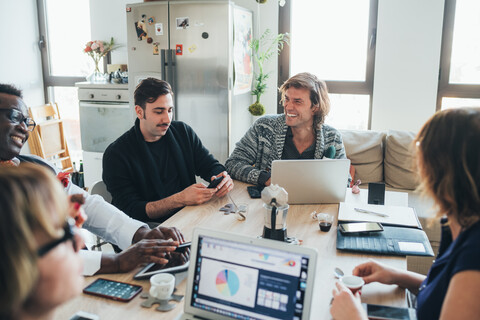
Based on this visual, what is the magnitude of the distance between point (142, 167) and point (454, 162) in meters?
1.61

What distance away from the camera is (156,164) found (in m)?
2.34

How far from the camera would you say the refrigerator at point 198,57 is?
11.6ft

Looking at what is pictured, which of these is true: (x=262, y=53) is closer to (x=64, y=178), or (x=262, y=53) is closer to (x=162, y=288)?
(x=64, y=178)

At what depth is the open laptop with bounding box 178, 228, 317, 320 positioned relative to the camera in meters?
1.06

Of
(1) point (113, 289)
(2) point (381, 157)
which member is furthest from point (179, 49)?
(1) point (113, 289)

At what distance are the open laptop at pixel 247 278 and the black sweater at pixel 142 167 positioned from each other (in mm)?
1016

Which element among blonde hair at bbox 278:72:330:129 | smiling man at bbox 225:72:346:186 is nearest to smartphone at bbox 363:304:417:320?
smiling man at bbox 225:72:346:186

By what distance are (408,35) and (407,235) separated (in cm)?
250

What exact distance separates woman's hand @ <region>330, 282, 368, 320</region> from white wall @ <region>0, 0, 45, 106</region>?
477 cm

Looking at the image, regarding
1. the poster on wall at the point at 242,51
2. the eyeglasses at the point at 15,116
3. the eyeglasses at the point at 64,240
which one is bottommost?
the eyeglasses at the point at 64,240

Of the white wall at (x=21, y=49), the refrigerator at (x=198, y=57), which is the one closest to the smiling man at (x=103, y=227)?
the refrigerator at (x=198, y=57)

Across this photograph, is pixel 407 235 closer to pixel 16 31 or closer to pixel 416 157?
pixel 416 157

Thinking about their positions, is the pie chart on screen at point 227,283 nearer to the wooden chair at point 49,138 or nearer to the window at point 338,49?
the window at point 338,49

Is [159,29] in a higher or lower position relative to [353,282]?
higher
